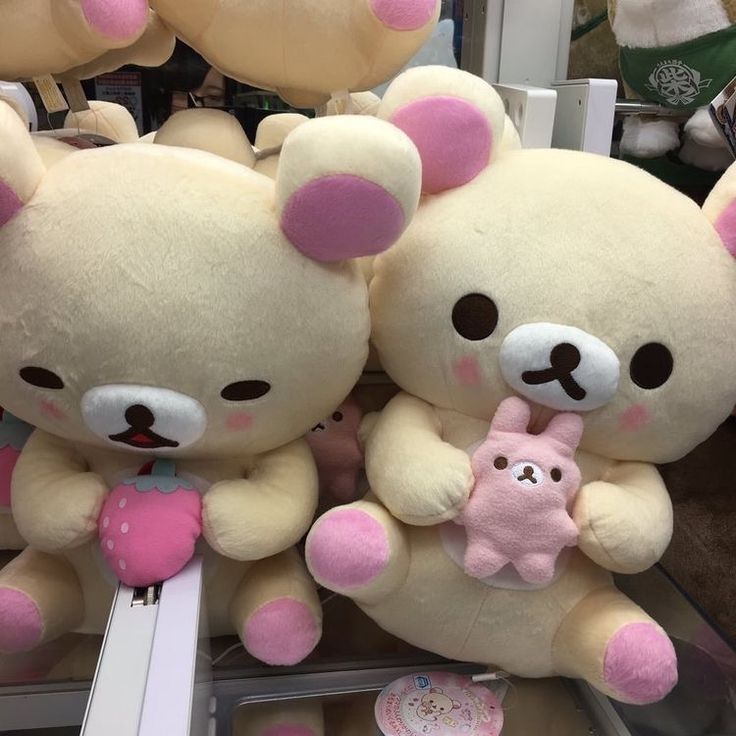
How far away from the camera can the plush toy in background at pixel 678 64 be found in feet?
3.60

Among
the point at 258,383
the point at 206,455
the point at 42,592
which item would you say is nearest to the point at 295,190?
the point at 258,383

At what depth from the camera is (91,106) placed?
1030mm

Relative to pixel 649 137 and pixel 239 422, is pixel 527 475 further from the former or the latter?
pixel 649 137

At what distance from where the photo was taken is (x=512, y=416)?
74cm

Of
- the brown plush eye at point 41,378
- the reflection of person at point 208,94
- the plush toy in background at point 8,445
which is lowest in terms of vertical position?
the plush toy in background at point 8,445

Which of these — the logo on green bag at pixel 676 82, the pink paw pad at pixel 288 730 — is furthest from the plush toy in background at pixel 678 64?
the pink paw pad at pixel 288 730

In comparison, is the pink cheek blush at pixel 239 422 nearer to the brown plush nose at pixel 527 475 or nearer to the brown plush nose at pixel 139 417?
the brown plush nose at pixel 139 417

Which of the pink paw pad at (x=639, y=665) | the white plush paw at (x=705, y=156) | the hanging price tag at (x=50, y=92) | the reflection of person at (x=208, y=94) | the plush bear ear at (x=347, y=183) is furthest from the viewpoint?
the white plush paw at (x=705, y=156)

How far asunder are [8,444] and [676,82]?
101cm

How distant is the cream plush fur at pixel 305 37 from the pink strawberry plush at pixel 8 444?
1.49ft

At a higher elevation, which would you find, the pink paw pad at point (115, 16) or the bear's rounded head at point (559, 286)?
the pink paw pad at point (115, 16)

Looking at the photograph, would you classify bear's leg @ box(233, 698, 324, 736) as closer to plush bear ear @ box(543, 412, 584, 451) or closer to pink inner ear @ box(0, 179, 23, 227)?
plush bear ear @ box(543, 412, 584, 451)

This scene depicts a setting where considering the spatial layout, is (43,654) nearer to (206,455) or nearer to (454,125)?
(206,455)

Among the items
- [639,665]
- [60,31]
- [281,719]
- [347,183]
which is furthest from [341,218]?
[281,719]
